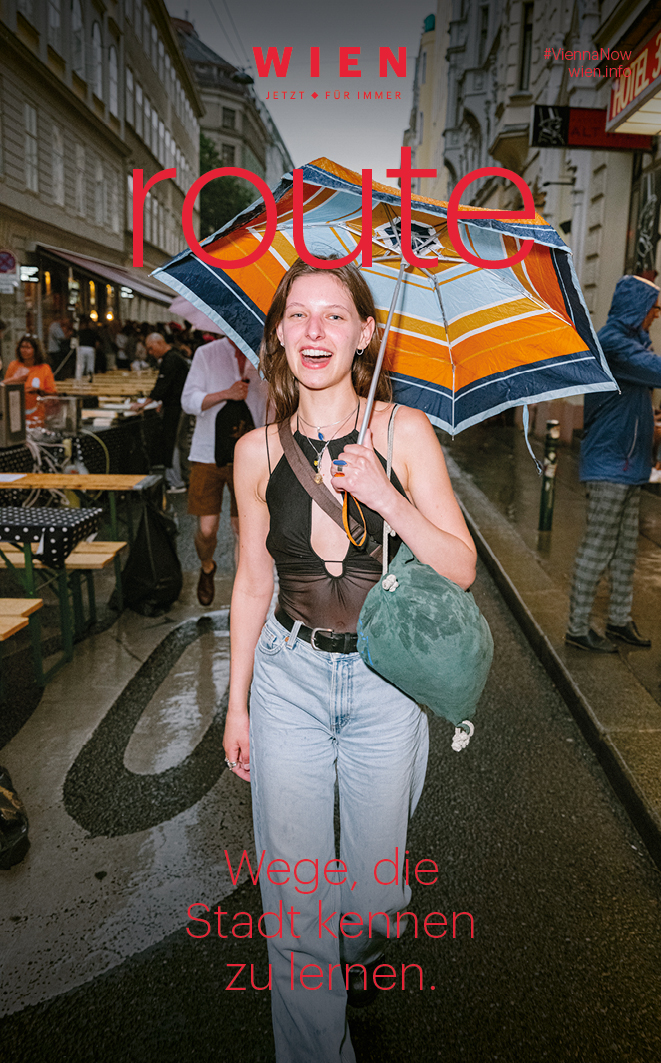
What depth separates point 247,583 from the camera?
216 cm

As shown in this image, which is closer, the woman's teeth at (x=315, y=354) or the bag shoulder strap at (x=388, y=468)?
the bag shoulder strap at (x=388, y=468)

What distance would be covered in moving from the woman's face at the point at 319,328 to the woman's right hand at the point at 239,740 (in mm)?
946

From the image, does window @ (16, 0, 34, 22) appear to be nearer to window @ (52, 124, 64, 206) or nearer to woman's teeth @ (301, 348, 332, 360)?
window @ (52, 124, 64, 206)

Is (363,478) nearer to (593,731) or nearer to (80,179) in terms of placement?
(593,731)

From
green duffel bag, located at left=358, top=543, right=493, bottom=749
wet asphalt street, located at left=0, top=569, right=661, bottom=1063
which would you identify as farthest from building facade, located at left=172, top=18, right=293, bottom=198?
green duffel bag, located at left=358, top=543, right=493, bottom=749

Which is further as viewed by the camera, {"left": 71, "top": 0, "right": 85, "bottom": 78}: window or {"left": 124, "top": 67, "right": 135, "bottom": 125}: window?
{"left": 124, "top": 67, "right": 135, "bottom": 125}: window

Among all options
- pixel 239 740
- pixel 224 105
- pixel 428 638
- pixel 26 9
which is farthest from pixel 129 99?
pixel 224 105

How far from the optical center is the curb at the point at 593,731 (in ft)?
10.7

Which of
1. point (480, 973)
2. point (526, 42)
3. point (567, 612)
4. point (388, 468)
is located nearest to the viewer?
point (388, 468)

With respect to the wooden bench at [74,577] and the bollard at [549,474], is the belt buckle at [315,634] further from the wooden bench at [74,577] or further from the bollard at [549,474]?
the bollard at [549,474]

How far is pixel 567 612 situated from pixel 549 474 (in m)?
2.49

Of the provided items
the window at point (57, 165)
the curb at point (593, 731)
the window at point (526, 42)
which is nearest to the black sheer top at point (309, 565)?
the curb at point (593, 731)

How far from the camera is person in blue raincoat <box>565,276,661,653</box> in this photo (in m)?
4.64

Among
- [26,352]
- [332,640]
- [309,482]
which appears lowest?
[332,640]
